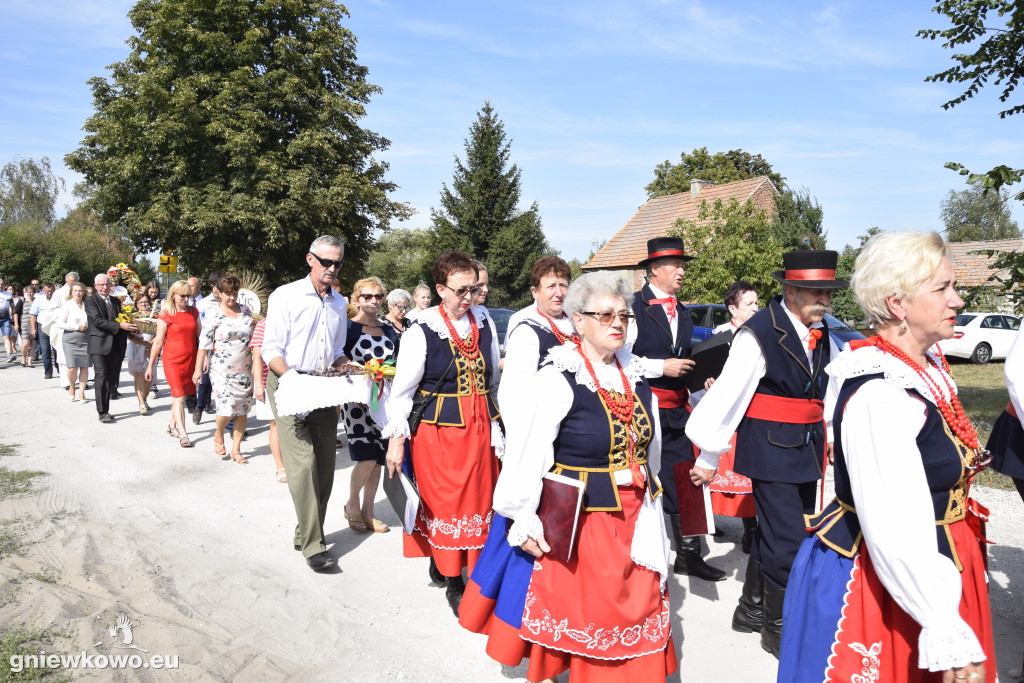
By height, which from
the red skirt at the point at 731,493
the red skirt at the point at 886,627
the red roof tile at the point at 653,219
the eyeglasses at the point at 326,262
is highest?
the red roof tile at the point at 653,219

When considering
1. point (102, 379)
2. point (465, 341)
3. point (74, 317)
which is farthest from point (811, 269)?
point (74, 317)

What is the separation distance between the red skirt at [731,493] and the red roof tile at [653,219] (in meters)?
25.5

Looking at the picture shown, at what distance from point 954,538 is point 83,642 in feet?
13.6

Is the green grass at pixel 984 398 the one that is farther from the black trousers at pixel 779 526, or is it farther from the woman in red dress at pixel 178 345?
the woman in red dress at pixel 178 345

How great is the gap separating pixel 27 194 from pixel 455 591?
66.5 m

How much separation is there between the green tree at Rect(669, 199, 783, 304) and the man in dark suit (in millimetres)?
11574

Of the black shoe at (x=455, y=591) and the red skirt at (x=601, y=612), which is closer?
the red skirt at (x=601, y=612)

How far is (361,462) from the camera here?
564 centimetres

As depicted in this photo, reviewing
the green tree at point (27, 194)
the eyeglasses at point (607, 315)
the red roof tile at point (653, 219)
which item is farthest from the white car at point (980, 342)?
the green tree at point (27, 194)

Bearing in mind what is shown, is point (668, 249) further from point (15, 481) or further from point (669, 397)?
point (15, 481)

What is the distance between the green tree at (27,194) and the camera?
55.8m

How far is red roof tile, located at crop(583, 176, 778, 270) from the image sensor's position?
30047mm

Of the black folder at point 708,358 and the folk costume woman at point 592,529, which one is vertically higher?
the black folder at point 708,358

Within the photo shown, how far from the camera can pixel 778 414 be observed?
3.70m
